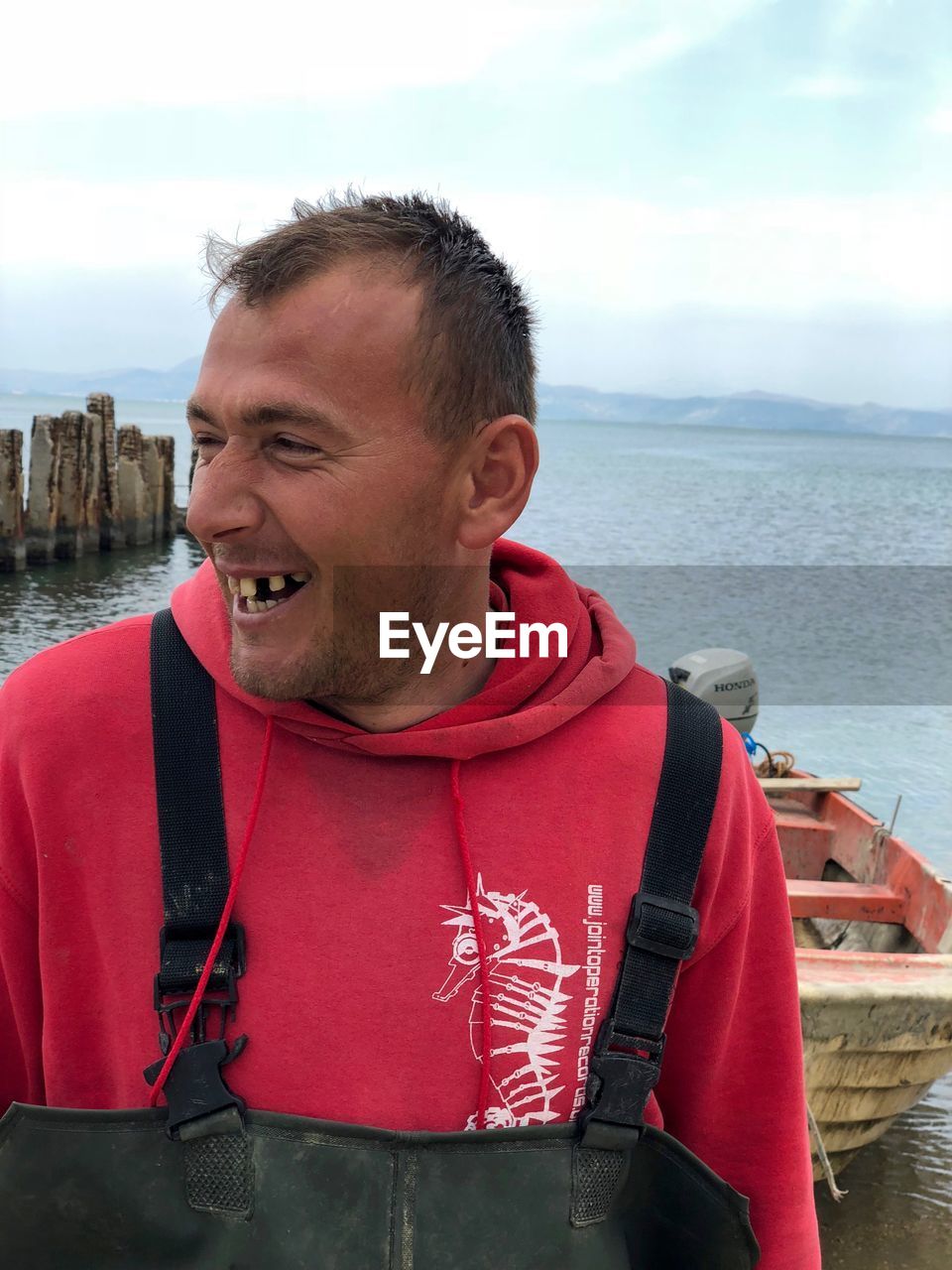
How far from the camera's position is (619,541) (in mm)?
45125

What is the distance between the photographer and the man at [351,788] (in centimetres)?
188

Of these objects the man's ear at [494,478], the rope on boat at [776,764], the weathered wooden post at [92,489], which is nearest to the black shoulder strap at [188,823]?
the man's ear at [494,478]

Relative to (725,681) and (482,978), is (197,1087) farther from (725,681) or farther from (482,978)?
(725,681)

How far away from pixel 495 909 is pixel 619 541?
143ft

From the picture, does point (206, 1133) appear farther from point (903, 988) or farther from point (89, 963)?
point (903, 988)

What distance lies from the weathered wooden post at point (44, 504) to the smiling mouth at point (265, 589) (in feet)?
73.0

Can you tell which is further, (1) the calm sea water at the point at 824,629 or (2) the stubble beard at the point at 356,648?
(1) the calm sea water at the point at 824,629

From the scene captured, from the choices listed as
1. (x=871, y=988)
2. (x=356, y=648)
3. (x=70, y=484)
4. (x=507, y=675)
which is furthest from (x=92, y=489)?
(x=356, y=648)

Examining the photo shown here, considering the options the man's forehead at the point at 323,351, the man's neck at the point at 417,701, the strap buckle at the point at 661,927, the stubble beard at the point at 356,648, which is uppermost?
the man's forehead at the point at 323,351

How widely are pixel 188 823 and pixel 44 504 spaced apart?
75.7ft

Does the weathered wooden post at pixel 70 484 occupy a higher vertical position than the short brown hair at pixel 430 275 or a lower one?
lower

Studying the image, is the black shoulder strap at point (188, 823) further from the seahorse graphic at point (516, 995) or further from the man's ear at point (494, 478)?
the man's ear at point (494, 478)

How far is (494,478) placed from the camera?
6.79ft

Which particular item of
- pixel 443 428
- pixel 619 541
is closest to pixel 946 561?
pixel 619 541
